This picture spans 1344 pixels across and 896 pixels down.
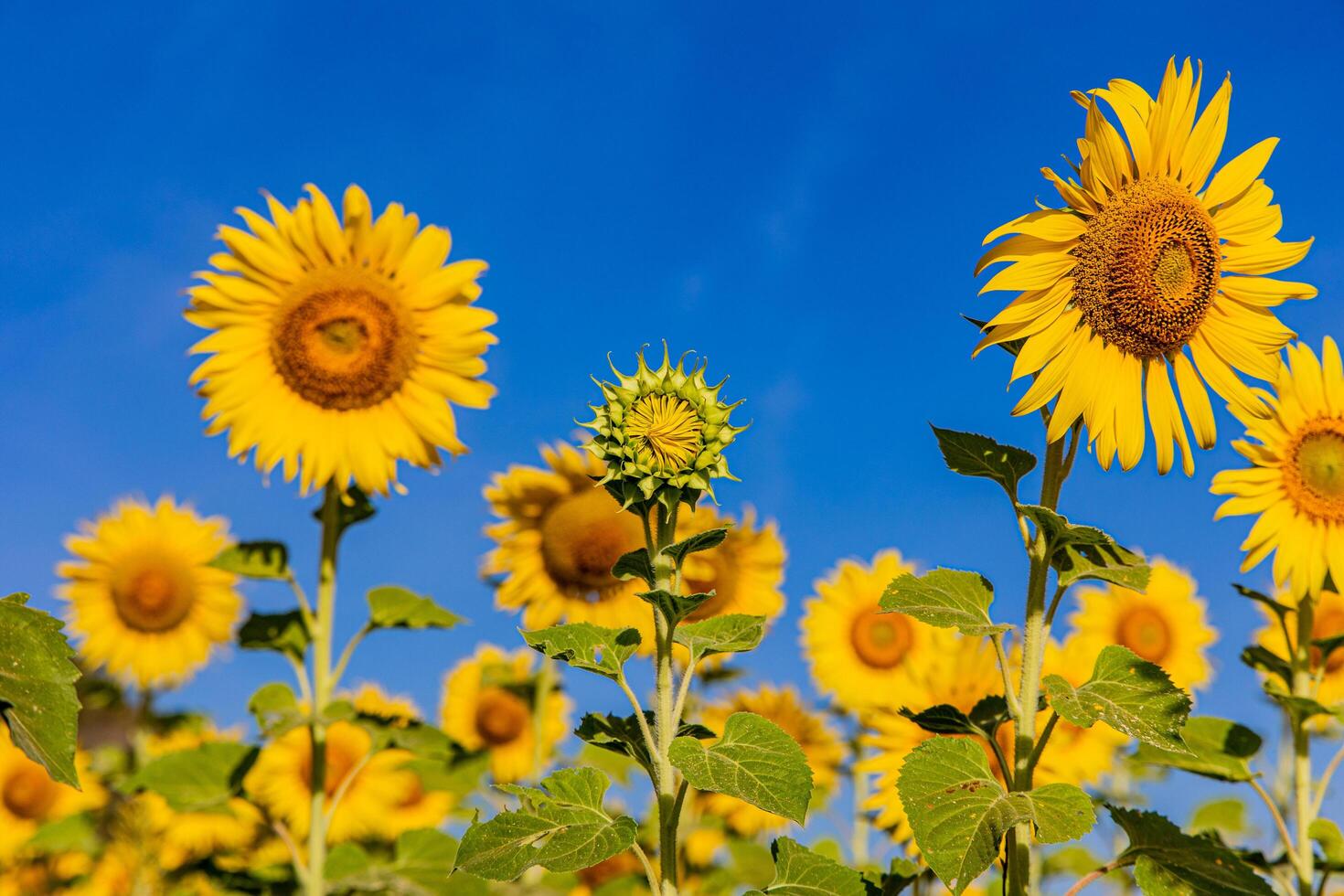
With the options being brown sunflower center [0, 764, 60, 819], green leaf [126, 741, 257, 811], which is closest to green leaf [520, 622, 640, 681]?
green leaf [126, 741, 257, 811]

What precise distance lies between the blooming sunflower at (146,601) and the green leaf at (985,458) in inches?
228

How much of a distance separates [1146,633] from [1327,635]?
1.99 metres

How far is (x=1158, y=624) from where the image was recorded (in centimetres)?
795

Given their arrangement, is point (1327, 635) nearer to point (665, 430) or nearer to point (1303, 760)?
point (1303, 760)

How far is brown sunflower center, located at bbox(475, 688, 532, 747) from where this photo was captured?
298 inches

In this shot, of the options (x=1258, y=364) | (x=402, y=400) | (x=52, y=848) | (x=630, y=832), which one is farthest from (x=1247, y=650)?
(x=52, y=848)

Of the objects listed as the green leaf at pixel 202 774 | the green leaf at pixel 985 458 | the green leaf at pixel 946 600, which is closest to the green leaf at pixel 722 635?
the green leaf at pixel 946 600

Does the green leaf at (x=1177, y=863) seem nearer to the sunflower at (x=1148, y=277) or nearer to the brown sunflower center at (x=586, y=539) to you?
the sunflower at (x=1148, y=277)

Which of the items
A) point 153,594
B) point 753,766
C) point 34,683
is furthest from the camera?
point 153,594

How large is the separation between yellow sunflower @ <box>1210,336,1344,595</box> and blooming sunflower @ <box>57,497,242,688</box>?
228 inches

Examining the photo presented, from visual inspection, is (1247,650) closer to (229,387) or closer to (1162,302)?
(1162,302)

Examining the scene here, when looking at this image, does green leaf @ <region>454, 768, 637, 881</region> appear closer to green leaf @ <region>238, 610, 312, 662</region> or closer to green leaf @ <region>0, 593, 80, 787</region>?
green leaf @ <region>0, 593, 80, 787</region>

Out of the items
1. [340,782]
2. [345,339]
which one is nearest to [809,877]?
[345,339]

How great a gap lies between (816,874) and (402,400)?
11.9ft
